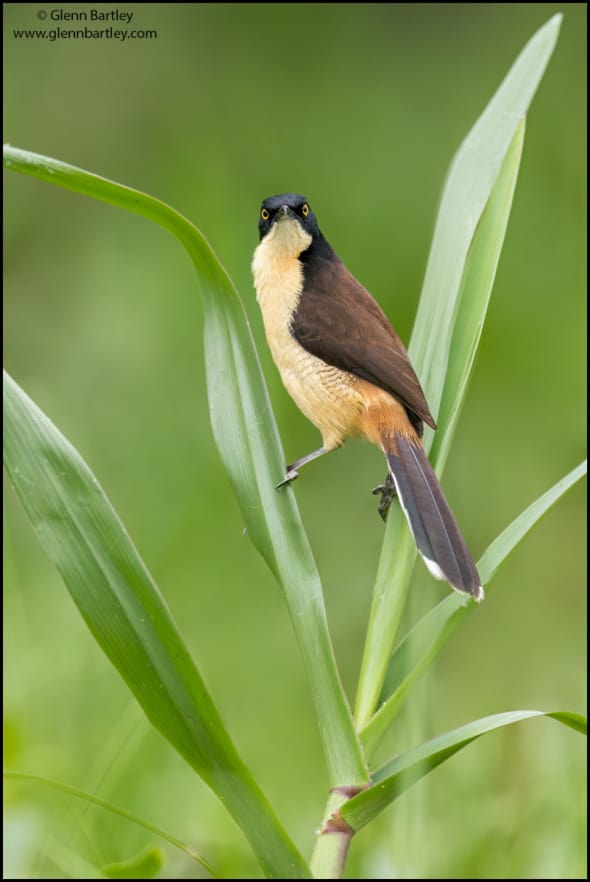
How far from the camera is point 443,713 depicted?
3809 mm

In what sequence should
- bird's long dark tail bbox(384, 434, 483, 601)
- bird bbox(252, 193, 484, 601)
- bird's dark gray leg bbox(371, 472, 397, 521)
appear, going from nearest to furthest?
1. bird's long dark tail bbox(384, 434, 483, 601)
2. bird bbox(252, 193, 484, 601)
3. bird's dark gray leg bbox(371, 472, 397, 521)

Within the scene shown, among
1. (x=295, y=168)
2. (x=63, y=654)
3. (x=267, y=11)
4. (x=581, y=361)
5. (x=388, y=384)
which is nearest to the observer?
(x=388, y=384)

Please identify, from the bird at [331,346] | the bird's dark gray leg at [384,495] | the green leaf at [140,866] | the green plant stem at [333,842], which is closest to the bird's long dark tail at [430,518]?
the bird at [331,346]

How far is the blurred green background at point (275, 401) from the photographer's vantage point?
227 cm

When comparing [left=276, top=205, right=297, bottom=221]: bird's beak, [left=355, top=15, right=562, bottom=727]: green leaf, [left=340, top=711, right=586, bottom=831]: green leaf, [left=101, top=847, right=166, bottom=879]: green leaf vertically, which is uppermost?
[left=276, top=205, right=297, bottom=221]: bird's beak

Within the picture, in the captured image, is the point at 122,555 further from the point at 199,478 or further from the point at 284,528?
the point at 199,478

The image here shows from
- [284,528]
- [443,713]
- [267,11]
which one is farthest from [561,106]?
[284,528]

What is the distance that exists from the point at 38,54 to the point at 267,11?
1.41 metres

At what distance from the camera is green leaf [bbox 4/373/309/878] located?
1.27 m

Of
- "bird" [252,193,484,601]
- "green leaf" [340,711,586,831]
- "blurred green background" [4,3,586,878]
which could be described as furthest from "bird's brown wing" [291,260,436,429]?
"green leaf" [340,711,586,831]

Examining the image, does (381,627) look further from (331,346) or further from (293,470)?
(331,346)

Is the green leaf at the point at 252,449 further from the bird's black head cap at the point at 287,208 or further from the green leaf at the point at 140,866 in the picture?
the bird's black head cap at the point at 287,208

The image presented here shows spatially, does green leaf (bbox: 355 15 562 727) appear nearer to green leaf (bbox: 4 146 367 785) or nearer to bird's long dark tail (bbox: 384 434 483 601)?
bird's long dark tail (bbox: 384 434 483 601)

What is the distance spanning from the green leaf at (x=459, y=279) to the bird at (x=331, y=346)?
17 centimetres
